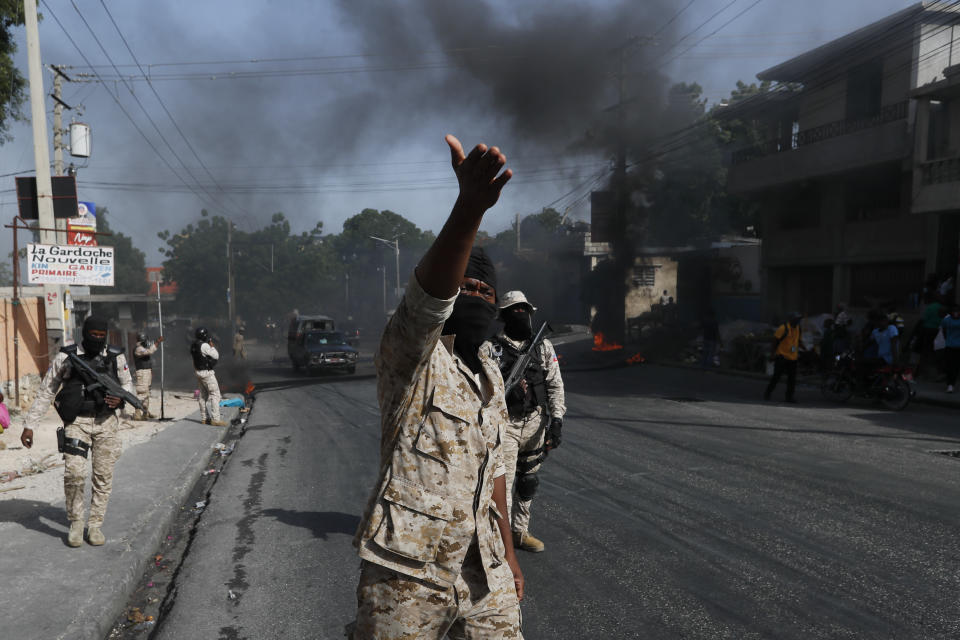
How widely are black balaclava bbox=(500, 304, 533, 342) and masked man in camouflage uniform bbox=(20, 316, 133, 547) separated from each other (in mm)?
2789

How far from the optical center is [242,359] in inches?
824

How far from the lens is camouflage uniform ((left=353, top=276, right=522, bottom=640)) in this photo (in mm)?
1716

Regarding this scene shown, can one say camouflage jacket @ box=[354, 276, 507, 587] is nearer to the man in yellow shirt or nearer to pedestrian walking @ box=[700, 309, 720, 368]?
the man in yellow shirt

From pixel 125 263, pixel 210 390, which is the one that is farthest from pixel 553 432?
pixel 125 263

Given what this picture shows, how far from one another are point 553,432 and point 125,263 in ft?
267

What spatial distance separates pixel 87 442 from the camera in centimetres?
466

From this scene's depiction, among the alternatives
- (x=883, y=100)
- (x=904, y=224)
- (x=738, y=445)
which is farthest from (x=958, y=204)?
(x=738, y=445)

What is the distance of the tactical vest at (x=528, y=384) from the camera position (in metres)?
4.13

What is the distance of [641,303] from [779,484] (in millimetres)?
23636

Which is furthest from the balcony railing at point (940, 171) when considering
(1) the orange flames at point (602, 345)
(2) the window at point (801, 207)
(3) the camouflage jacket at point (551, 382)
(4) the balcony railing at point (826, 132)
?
(3) the camouflage jacket at point (551, 382)

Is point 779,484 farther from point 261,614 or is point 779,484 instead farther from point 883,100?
point 883,100

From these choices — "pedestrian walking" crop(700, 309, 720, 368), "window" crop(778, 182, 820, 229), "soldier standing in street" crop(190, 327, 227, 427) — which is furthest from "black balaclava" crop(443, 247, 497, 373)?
"window" crop(778, 182, 820, 229)

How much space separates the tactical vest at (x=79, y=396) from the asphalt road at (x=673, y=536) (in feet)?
4.07

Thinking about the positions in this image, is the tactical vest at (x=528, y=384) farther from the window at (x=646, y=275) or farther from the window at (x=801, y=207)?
the window at (x=646, y=275)
